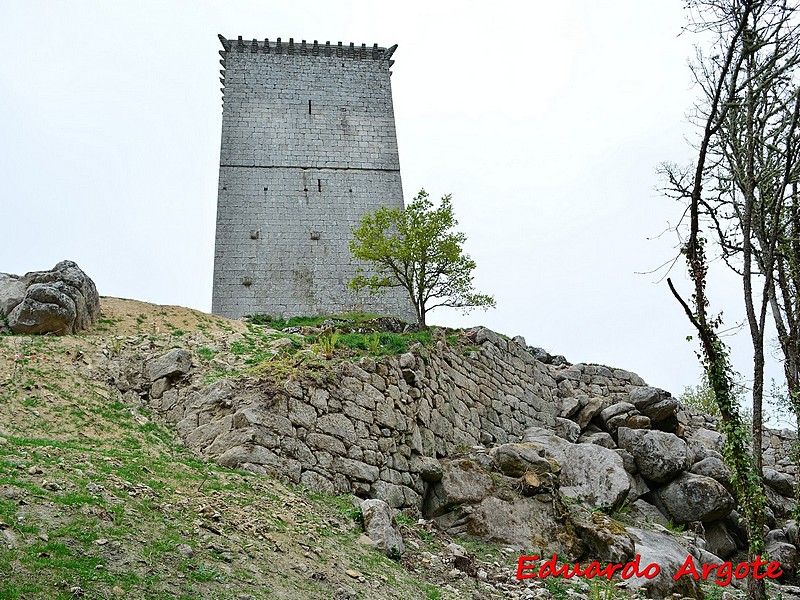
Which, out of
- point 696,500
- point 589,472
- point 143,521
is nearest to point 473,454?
point 589,472

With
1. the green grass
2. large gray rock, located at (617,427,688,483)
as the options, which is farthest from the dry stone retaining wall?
the green grass

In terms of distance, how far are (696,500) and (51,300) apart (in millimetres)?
10153

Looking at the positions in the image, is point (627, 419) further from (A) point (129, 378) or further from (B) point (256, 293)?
(B) point (256, 293)

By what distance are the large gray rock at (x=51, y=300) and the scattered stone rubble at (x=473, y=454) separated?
220 cm

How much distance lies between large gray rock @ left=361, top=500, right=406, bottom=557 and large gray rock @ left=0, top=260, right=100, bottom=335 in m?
6.19

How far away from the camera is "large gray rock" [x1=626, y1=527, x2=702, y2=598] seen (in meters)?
7.53

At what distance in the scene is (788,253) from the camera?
9.72 meters

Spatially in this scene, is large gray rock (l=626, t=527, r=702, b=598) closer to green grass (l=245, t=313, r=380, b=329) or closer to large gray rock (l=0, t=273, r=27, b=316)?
green grass (l=245, t=313, r=380, b=329)

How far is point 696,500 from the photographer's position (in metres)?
10.6

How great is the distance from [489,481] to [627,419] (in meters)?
4.33

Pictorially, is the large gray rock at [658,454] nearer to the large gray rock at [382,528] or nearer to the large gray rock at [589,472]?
the large gray rock at [589,472]

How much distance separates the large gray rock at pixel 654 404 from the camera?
12.8m

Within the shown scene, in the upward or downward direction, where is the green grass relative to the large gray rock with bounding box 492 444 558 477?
upward

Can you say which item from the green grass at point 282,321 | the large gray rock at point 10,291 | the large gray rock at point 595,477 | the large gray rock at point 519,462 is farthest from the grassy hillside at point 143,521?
the green grass at point 282,321
